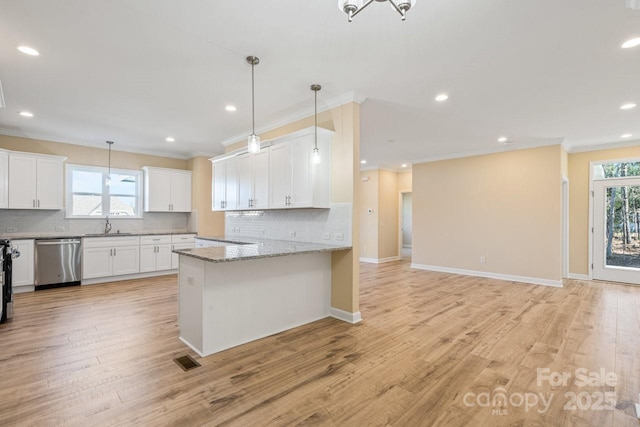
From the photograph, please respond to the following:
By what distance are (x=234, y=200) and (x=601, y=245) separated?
713 centimetres

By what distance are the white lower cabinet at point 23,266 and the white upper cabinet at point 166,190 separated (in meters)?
2.09

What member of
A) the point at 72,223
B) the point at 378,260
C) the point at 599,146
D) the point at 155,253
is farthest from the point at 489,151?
the point at 72,223

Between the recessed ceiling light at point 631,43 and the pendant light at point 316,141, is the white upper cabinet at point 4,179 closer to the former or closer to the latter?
the pendant light at point 316,141

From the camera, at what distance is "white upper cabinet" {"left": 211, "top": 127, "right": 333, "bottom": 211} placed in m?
3.85

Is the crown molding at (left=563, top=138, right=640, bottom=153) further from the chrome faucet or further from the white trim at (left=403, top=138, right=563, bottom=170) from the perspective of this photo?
the chrome faucet

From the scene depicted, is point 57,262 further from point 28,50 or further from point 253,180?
point 28,50

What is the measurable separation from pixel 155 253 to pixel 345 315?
4624mm

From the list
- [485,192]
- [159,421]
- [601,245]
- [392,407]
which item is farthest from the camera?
[485,192]

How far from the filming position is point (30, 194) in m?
5.36

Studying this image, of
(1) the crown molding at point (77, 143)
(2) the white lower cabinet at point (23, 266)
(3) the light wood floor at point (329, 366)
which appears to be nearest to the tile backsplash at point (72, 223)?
(2) the white lower cabinet at point (23, 266)

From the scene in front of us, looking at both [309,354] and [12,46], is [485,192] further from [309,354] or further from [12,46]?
Result: [12,46]

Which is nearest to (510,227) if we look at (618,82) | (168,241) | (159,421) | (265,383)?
(618,82)

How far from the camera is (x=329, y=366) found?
2.56 metres

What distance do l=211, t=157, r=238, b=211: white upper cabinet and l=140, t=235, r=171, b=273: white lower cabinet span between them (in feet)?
5.51
